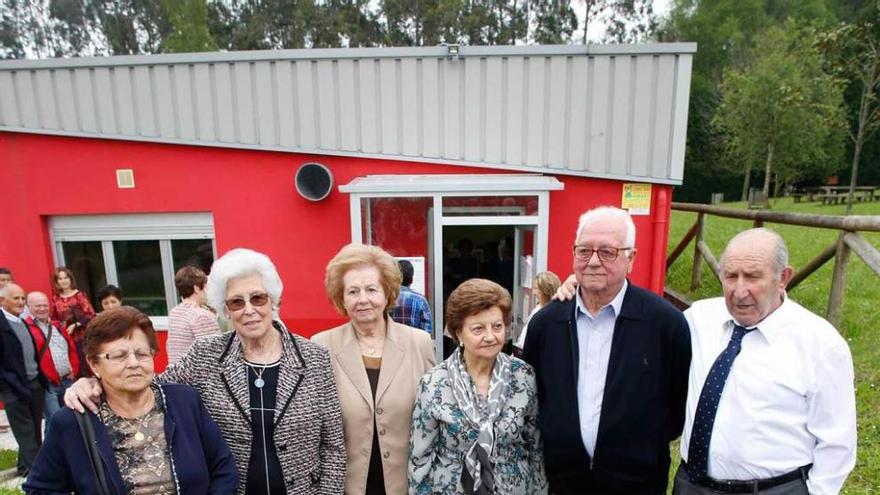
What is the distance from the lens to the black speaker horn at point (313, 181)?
16.8ft

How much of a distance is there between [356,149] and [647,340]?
4019mm

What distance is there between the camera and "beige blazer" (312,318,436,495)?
2.02 metres

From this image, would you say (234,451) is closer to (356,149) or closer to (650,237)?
(356,149)

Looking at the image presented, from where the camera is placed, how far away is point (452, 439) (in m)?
1.92

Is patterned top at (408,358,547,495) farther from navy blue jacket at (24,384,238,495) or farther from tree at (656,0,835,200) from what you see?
tree at (656,0,835,200)

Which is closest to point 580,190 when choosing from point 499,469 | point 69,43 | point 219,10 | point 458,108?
point 458,108

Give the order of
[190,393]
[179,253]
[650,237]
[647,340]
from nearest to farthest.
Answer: [190,393]
[647,340]
[650,237]
[179,253]

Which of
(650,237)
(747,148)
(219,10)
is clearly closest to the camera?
(650,237)

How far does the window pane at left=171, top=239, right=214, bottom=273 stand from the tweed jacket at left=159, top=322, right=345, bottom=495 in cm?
393

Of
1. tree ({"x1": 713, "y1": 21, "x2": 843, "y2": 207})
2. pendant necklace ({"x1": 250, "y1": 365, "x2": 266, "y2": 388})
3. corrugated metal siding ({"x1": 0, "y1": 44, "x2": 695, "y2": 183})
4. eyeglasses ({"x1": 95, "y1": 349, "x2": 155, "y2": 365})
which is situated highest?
tree ({"x1": 713, "y1": 21, "x2": 843, "y2": 207})

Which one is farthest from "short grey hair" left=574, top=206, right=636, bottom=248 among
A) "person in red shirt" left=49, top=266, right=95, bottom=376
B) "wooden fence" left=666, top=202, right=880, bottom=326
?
"person in red shirt" left=49, top=266, right=95, bottom=376

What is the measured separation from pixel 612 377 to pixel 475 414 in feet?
1.95

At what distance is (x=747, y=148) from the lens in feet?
63.6

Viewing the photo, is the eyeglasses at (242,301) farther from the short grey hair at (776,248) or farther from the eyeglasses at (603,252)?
the short grey hair at (776,248)
